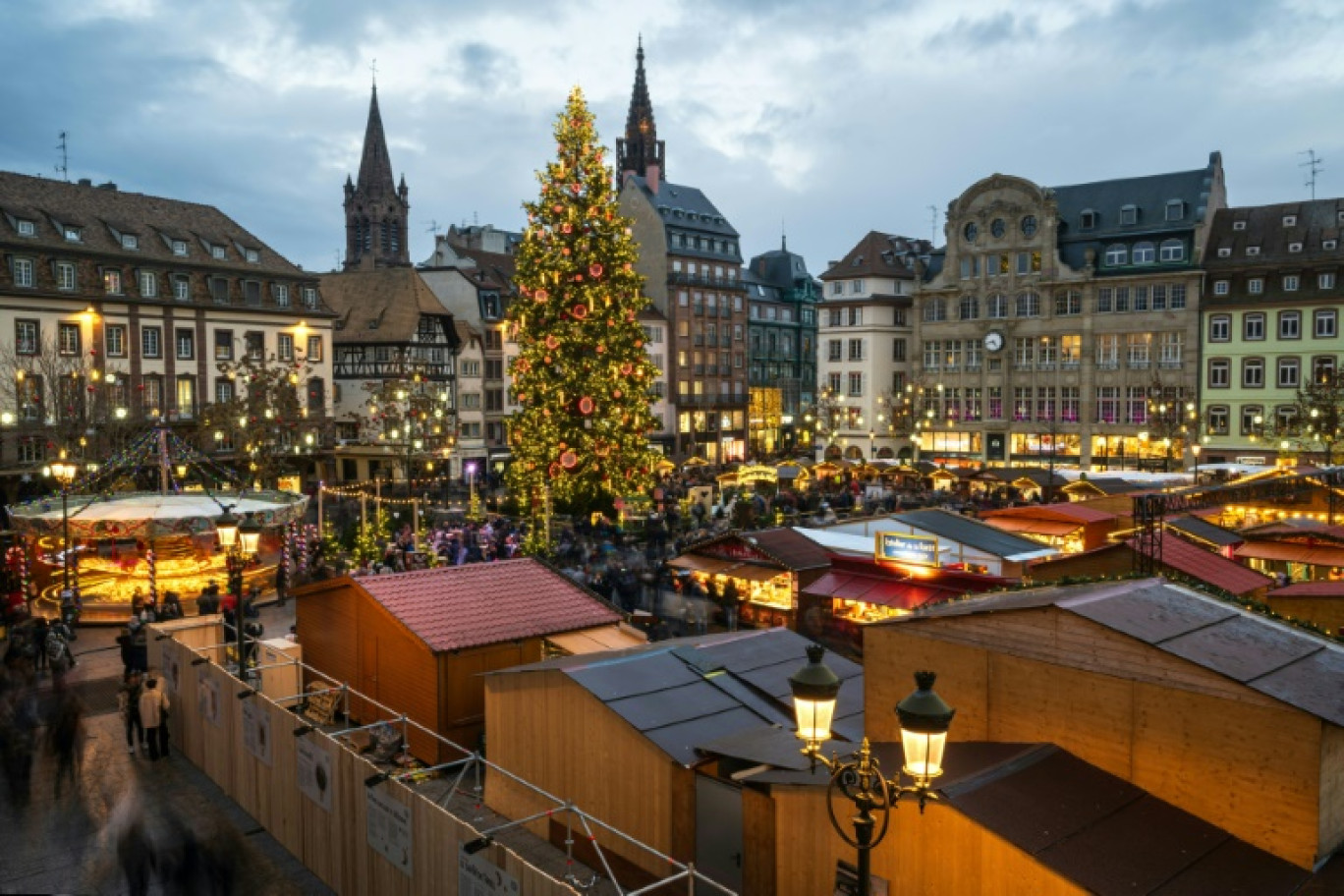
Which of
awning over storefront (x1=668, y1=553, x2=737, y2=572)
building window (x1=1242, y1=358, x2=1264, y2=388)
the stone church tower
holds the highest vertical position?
the stone church tower

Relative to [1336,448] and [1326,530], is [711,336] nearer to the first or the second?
[1336,448]

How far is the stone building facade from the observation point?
191ft

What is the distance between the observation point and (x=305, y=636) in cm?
1767

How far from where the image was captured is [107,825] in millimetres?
12703

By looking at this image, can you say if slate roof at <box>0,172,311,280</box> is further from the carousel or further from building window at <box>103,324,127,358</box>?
the carousel

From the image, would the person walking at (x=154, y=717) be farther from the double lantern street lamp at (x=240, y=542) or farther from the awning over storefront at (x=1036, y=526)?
the awning over storefront at (x=1036, y=526)

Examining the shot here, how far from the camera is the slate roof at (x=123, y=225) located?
149 feet

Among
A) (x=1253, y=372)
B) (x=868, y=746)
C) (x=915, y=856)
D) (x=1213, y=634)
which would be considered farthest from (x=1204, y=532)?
(x=1253, y=372)

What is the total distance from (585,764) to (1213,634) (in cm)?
615

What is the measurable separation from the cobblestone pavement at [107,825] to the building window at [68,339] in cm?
3404

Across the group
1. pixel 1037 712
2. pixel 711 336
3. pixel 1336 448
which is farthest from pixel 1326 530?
pixel 711 336

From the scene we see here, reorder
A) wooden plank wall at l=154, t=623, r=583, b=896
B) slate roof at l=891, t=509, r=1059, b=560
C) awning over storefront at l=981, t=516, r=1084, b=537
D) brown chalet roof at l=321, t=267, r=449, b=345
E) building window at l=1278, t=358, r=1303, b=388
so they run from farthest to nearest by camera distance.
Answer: brown chalet roof at l=321, t=267, r=449, b=345 < building window at l=1278, t=358, r=1303, b=388 < awning over storefront at l=981, t=516, r=1084, b=537 < slate roof at l=891, t=509, r=1059, b=560 < wooden plank wall at l=154, t=623, r=583, b=896

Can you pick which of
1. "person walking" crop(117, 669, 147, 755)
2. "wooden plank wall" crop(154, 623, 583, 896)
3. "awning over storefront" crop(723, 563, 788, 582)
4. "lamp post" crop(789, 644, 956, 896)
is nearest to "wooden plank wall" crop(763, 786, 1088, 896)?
"lamp post" crop(789, 644, 956, 896)

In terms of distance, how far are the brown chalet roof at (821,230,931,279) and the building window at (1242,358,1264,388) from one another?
21512mm
